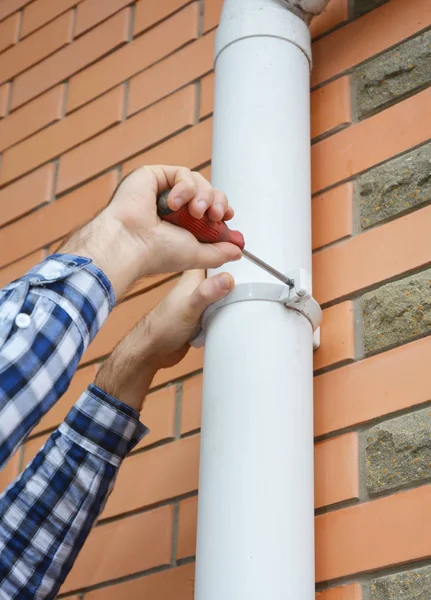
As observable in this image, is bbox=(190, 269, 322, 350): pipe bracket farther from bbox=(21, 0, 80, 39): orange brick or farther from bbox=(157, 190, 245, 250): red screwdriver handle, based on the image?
bbox=(21, 0, 80, 39): orange brick

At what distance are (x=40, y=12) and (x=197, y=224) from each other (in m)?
1.20

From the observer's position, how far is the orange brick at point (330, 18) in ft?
5.34

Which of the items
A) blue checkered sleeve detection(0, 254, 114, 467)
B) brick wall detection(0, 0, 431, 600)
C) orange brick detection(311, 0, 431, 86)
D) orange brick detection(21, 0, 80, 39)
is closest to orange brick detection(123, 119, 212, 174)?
brick wall detection(0, 0, 431, 600)

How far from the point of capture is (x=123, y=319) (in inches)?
67.4

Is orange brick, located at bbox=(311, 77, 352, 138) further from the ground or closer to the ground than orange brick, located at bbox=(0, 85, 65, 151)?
closer to the ground

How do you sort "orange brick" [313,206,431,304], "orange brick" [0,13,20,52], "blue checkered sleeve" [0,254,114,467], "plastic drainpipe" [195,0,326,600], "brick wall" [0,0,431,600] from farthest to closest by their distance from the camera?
"orange brick" [0,13,20,52] < "orange brick" [313,206,431,304] < "brick wall" [0,0,431,600] < "plastic drainpipe" [195,0,326,600] < "blue checkered sleeve" [0,254,114,467]

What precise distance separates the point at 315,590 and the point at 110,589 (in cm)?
35

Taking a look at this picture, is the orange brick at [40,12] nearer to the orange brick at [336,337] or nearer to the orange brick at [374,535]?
the orange brick at [336,337]

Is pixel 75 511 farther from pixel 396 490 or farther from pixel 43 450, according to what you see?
pixel 396 490

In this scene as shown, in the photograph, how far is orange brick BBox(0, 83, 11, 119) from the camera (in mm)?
2182

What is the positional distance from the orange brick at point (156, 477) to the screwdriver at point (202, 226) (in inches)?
14.1

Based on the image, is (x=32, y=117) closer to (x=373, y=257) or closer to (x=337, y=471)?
(x=373, y=257)

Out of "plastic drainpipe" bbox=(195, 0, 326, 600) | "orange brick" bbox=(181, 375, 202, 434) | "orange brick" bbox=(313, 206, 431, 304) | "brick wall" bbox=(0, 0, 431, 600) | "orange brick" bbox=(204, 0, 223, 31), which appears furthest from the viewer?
"orange brick" bbox=(204, 0, 223, 31)

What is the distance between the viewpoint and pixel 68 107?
79.9 inches
